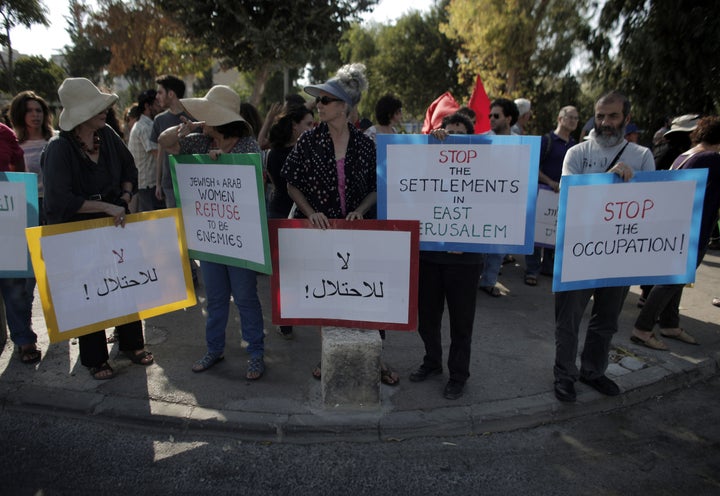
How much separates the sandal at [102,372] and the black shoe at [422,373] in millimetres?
2273

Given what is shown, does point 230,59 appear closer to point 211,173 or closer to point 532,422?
point 211,173

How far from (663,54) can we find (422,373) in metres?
7.61

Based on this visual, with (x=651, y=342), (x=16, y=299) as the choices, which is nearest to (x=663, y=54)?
(x=651, y=342)

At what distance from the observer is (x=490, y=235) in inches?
134

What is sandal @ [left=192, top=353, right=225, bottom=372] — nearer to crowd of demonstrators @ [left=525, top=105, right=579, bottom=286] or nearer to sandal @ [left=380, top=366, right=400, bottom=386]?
sandal @ [left=380, top=366, right=400, bottom=386]

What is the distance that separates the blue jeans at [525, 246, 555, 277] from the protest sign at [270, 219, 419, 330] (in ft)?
11.6

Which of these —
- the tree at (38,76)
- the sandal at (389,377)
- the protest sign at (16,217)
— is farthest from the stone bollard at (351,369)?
the tree at (38,76)

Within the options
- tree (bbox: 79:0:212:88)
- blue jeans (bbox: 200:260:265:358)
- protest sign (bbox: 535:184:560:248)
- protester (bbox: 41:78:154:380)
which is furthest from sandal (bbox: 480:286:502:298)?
tree (bbox: 79:0:212:88)

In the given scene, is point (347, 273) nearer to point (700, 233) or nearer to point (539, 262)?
point (700, 233)

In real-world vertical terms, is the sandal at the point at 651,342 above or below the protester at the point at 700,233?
below

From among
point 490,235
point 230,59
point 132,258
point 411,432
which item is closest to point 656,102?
point 490,235

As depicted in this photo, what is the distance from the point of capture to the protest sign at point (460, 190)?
10.9ft

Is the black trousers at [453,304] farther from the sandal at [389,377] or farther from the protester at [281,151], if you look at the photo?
the protester at [281,151]

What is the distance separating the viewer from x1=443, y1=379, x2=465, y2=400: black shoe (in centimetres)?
363
